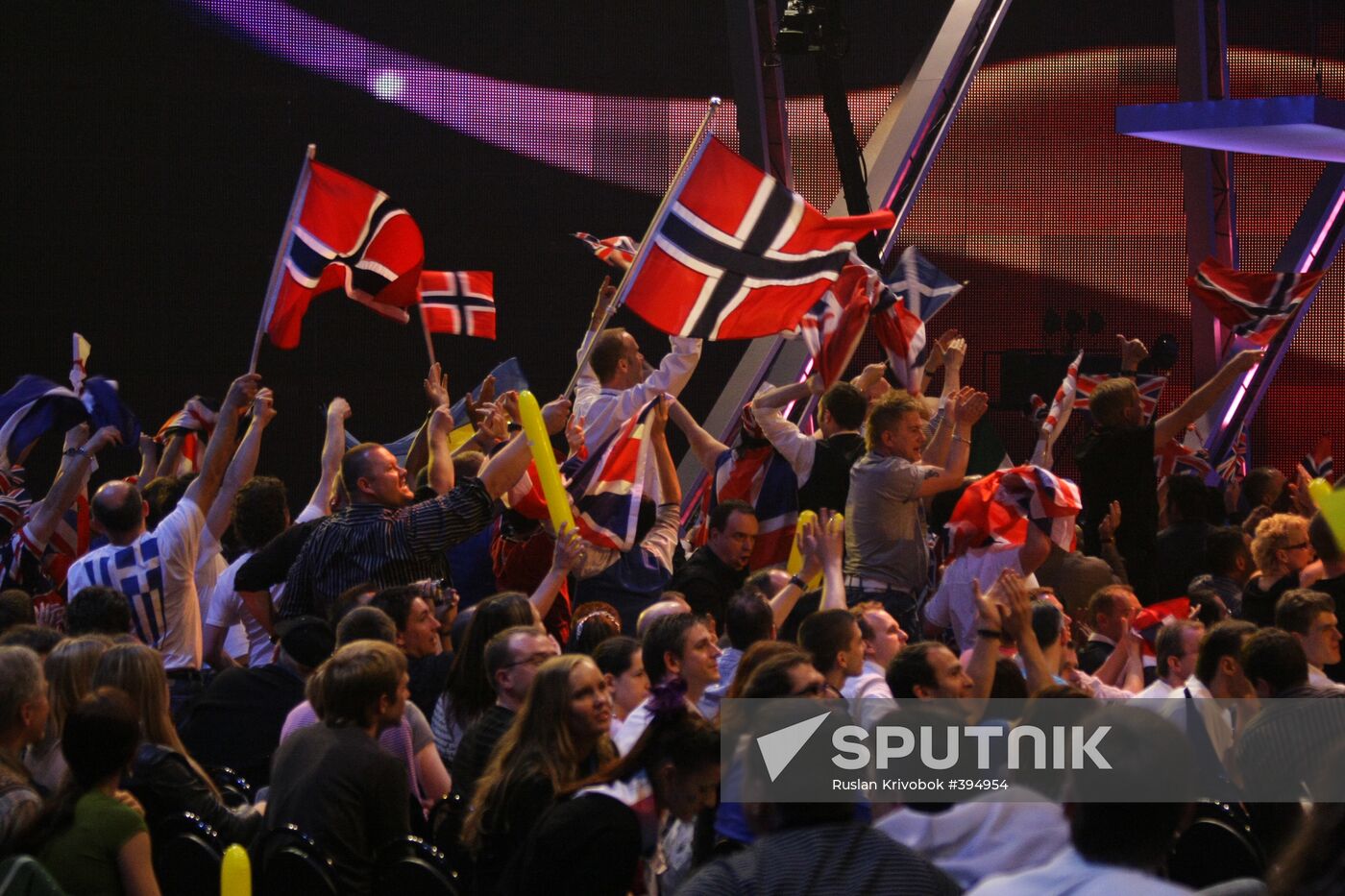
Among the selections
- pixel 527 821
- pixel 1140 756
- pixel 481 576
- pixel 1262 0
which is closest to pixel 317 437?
pixel 481 576

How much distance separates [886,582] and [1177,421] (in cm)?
198

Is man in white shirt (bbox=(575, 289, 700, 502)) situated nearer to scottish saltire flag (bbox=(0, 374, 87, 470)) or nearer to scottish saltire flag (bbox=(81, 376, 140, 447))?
scottish saltire flag (bbox=(81, 376, 140, 447))

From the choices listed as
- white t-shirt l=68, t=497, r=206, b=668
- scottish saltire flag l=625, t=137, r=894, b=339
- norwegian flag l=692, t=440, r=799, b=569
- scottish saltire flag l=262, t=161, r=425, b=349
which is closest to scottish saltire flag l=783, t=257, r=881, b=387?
scottish saltire flag l=625, t=137, r=894, b=339

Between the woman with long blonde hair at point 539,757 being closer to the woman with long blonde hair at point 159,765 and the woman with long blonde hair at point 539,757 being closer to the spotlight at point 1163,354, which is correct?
the woman with long blonde hair at point 159,765

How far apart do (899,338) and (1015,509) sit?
2029mm

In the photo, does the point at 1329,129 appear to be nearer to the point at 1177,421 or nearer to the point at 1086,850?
the point at 1177,421

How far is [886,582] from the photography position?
6801 mm

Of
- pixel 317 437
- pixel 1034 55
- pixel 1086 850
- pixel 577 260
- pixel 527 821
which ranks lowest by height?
pixel 317 437

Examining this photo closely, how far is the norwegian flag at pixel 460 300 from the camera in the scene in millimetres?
10062

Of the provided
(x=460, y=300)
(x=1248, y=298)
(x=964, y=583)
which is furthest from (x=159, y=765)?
(x=1248, y=298)

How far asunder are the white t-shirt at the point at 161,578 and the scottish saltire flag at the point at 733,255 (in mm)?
2030

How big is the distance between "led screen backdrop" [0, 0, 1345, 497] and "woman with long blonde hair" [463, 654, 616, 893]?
9.05 meters

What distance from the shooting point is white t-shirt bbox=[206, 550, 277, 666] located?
21.5 ft

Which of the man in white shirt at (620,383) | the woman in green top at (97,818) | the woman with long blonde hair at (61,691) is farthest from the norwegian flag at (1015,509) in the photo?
the woman in green top at (97,818)
